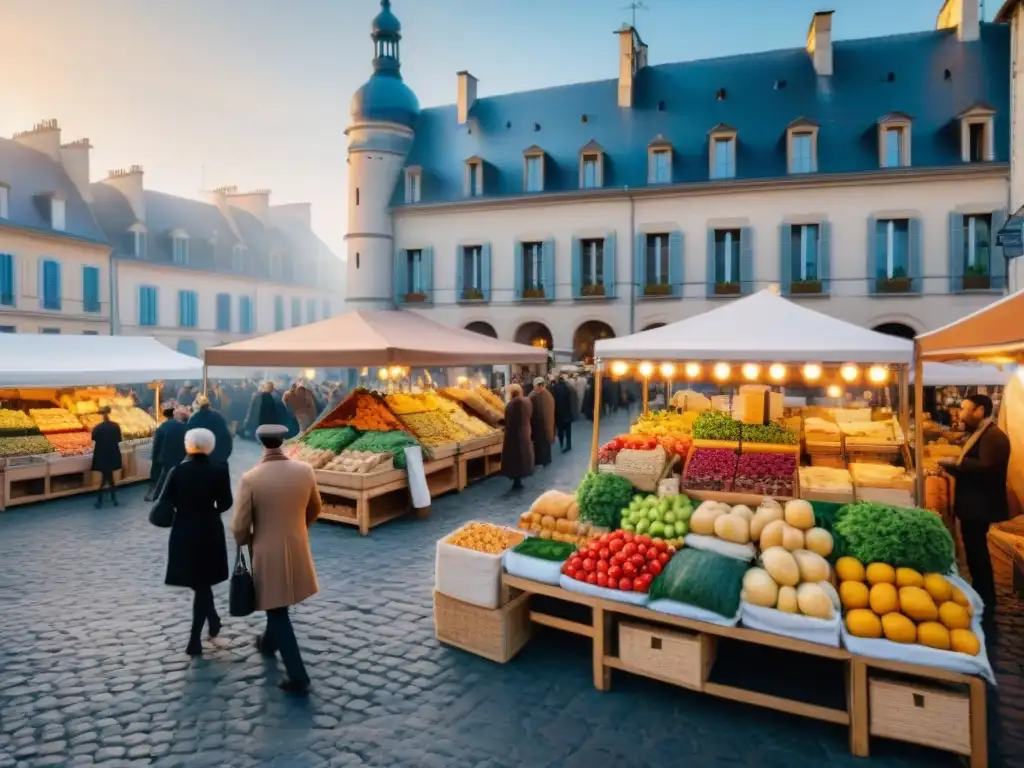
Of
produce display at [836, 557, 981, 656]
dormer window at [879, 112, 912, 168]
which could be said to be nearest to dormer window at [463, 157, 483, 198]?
dormer window at [879, 112, 912, 168]

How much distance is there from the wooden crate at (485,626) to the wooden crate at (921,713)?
2.35m

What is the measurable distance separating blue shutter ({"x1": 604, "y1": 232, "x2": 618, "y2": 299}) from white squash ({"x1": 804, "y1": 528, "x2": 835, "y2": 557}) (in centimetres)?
1970

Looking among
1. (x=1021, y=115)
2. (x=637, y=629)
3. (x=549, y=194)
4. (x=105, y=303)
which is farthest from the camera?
(x=105, y=303)

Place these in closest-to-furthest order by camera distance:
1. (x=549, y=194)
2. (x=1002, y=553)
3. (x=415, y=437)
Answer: (x=1002, y=553) → (x=415, y=437) → (x=549, y=194)

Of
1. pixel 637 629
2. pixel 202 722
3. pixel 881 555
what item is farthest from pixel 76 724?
pixel 881 555

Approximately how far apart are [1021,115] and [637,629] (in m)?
19.1

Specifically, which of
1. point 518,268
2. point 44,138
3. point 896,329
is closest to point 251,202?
point 44,138

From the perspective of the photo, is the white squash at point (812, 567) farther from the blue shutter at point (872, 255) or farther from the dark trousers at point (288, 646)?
the blue shutter at point (872, 255)

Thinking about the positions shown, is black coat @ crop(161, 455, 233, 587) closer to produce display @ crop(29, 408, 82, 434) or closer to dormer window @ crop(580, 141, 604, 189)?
produce display @ crop(29, 408, 82, 434)

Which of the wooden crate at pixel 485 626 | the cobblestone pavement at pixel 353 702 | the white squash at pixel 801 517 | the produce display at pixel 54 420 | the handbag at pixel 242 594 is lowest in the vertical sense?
the cobblestone pavement at pixel 353 702

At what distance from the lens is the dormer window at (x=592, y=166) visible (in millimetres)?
24281

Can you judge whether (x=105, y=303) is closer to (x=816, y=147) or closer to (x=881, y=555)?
(x=816, y=147)

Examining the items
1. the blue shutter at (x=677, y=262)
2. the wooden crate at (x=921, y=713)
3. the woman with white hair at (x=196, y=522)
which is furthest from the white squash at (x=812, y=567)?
the blue shutter at (x=677, y=262)

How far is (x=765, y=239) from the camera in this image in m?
22.2
